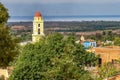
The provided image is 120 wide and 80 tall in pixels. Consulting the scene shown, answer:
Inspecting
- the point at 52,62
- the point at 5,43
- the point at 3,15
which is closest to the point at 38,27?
the point at 52,62

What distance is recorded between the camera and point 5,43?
1305 cm

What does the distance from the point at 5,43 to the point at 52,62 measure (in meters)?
12.5

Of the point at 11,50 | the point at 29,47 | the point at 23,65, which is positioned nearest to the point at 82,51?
the point at 29,47

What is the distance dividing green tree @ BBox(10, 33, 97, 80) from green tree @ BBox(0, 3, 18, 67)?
5697mm

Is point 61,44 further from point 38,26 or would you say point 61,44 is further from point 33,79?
point 38,26

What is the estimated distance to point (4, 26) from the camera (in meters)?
13.1

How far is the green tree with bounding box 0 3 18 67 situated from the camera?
42.4ft

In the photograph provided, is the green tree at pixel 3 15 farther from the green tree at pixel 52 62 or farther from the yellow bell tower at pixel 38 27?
the yellow bell tower at pixel 38 27

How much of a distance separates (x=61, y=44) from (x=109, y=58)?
37.0ft

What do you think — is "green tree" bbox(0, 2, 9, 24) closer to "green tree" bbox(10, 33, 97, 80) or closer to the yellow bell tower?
"green tree" bbox(10, 33, 97, 80)

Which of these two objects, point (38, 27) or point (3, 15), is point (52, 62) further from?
point (38, 27)

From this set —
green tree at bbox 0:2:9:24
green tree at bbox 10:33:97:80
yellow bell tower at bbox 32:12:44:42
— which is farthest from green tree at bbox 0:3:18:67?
yellow bell tower at bbox 32:12:44:42

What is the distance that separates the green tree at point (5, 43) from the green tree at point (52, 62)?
570cm

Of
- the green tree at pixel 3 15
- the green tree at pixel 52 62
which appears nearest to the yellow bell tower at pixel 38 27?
the green tree at pixel 52 62
